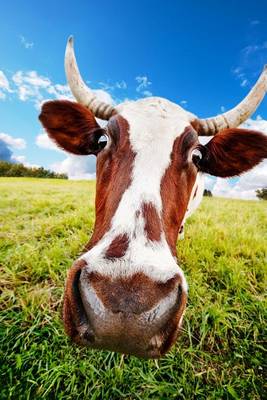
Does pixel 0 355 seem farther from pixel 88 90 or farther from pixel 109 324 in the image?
pixel 88 90

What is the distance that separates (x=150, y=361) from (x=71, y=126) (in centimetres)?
234

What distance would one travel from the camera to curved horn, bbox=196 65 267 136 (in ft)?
9.77

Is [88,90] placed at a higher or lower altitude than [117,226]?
higher

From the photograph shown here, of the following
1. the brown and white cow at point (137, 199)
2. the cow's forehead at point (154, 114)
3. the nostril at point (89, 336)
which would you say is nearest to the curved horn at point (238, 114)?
the brown and white cow at point (137, 199)

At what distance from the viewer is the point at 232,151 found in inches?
117

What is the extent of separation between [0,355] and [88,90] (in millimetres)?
2748

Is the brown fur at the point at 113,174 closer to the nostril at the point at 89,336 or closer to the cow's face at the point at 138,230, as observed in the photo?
the cow's face at the point at 138,230

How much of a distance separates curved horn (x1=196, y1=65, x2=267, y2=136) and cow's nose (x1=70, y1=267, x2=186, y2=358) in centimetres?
213

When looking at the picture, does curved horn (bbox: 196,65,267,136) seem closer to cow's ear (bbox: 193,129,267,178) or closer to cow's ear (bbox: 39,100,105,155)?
cow's ear (bbox: 193,129,267,178)

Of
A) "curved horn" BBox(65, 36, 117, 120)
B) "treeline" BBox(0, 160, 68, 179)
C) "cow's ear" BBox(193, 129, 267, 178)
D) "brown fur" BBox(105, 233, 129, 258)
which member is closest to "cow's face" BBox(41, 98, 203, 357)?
"brown fur" BBox(105, 233, 129, 258)

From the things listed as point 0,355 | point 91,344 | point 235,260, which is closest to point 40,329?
point 0,355

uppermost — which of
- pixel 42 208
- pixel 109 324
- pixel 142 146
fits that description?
pixel 142 146

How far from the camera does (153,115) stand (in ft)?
8.48

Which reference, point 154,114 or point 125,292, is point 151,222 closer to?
point 125,292
